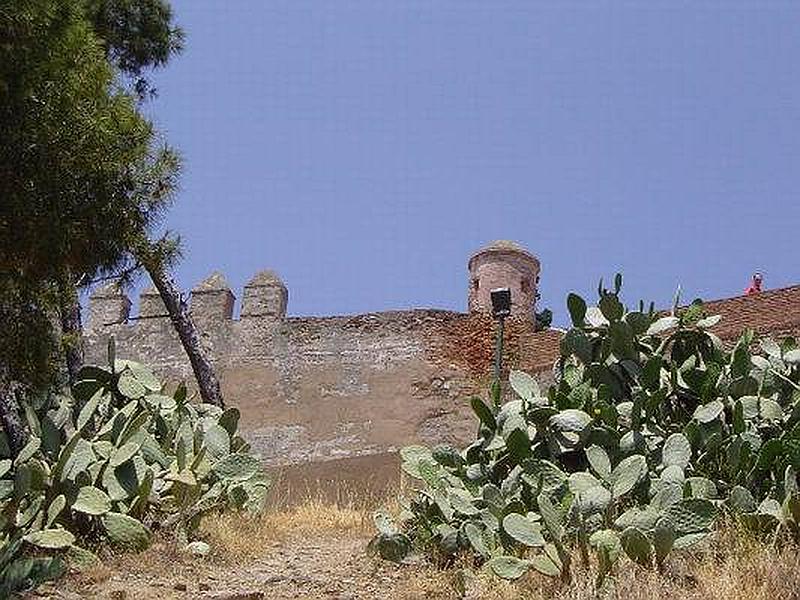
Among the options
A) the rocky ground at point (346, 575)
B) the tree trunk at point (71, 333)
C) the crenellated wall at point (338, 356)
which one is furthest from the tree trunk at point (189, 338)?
the crenellated wall at point (338, 356)

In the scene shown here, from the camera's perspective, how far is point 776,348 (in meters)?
8.94

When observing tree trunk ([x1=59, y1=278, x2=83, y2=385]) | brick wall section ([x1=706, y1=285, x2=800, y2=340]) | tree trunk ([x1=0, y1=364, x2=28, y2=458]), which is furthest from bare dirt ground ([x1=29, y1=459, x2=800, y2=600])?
brick wall section ([x1=706, y1=285, x2=800, y2=340])

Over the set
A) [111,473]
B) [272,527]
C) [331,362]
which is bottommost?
[272,527]

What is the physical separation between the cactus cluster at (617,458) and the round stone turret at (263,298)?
11.1 meters

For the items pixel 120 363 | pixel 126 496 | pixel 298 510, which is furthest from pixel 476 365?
pixel 126 496

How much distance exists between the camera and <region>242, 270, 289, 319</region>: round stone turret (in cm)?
2020

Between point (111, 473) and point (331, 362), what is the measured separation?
1138 centimetres

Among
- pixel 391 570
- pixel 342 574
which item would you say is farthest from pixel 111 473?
pixel 391 570

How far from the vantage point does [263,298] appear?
20266 millimetres

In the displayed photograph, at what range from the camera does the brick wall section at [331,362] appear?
62.3ft

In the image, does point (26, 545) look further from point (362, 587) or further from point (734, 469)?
Result: point (734, 469)

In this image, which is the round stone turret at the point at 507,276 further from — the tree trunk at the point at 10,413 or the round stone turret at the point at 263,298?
the tree trunk at the point at 10,413

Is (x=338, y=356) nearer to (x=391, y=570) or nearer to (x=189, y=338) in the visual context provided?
(x=189, y=338)

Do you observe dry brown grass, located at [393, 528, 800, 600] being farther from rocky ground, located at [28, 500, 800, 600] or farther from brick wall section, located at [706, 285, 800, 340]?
brick wall section, located at [706, 285, 800, 340]
